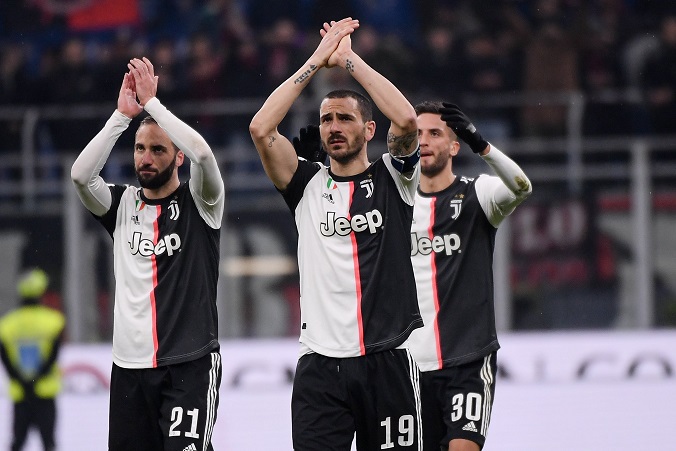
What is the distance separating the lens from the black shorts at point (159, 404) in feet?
21.4

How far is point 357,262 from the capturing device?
20.7 ft

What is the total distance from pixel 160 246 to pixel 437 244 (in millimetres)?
1716

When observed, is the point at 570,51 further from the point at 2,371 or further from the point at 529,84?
the point at 2,371

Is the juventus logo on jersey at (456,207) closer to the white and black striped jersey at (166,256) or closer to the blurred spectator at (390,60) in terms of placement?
the white and black striped jersey at (166,256)

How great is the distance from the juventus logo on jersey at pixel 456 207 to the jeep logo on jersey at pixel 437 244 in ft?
0.40

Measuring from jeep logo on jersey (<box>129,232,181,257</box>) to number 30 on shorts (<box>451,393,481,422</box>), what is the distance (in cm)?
183

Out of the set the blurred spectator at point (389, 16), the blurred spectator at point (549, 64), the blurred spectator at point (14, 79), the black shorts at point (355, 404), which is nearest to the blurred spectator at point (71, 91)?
the blurred spectator at point (14, 79)

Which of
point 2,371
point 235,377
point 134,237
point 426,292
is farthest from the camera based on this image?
point 2,371

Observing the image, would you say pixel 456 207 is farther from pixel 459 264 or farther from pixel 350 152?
pixel 350 152

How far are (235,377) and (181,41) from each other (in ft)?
23.7

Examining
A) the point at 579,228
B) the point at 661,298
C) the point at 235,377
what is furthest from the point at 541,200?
the point at 235,377

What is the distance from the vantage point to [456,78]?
14.7 meters

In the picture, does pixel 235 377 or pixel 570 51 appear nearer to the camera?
pixel 235 377

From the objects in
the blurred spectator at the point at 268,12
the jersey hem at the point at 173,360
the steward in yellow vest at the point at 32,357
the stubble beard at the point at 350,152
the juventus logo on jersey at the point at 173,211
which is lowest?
the steward in yellow vest at the point at 32,357
